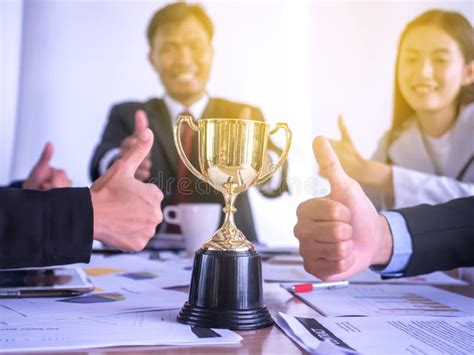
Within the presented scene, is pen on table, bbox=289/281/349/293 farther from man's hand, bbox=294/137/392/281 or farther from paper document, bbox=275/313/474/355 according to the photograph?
paper document, bbox=275/313/474/355

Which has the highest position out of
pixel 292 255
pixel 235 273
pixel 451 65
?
pixel 451 65

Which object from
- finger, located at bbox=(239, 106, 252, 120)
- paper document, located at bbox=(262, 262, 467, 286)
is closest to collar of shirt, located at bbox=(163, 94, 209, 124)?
finger, located at bbox=(239, 106, 252, 120)

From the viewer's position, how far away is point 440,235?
95 centimetres

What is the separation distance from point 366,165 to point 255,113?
0.58 metres

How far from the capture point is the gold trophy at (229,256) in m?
0.66

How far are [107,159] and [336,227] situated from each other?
6.42 ft

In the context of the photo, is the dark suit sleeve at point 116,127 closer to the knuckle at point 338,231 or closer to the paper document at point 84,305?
the paper document at point 84,305

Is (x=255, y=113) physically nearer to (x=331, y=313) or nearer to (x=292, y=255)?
(x=292, y=255)

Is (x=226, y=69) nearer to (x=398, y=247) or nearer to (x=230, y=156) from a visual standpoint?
(x=398, y=247)

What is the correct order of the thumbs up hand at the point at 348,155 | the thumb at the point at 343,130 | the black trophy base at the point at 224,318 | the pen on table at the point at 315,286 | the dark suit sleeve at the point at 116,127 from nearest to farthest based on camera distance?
the black trophy base at the point at 224,318 < the pen on table at the point at 315,286 < the thumbs up hand at the point at 348,155 < the thumb at the point at 343,130 < the dark suit sleeve at the point at 116,127

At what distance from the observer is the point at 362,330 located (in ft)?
2.10

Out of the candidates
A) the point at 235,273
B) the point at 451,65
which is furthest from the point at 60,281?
the point at 451,65

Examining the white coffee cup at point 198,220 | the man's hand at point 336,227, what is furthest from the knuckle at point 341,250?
the white coffee cup at point 198,220

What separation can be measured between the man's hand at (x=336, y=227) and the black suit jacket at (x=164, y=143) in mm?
1777
